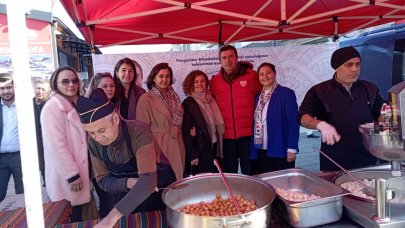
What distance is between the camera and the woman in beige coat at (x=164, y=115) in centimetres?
275

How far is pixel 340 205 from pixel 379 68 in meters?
3.19

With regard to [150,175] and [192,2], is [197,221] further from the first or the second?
[192,2]

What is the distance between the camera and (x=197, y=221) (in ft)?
3.61

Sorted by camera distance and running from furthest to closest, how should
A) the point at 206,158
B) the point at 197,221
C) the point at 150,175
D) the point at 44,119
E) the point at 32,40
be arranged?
the point at 32,40 < the point at 206,158 < the point at 44,119 < the point at 150,175 < the point at 197,221

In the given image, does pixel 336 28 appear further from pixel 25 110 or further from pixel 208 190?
pixel 25 110

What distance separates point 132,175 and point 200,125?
4.67ft

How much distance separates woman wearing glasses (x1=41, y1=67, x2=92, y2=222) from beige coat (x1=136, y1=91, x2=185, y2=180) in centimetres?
55

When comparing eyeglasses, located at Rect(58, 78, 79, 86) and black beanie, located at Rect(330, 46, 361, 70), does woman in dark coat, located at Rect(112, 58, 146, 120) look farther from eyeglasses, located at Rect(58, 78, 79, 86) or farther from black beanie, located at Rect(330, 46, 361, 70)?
black beanie, located at Rect(330, 46, 361, 70)

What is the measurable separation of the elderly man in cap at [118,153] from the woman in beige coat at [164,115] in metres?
1.11

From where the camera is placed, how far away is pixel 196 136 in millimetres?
2990

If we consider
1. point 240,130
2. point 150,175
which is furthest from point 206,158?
point 150,175

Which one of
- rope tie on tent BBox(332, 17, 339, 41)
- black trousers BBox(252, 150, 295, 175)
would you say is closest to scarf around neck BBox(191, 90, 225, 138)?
black trousers BBox(252, 150, 295, 175)

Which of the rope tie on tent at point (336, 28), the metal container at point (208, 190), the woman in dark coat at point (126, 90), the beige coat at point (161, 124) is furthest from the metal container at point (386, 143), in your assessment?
the rope tie on tent at point (336, 28)

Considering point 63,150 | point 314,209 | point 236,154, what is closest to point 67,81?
point 63,150
